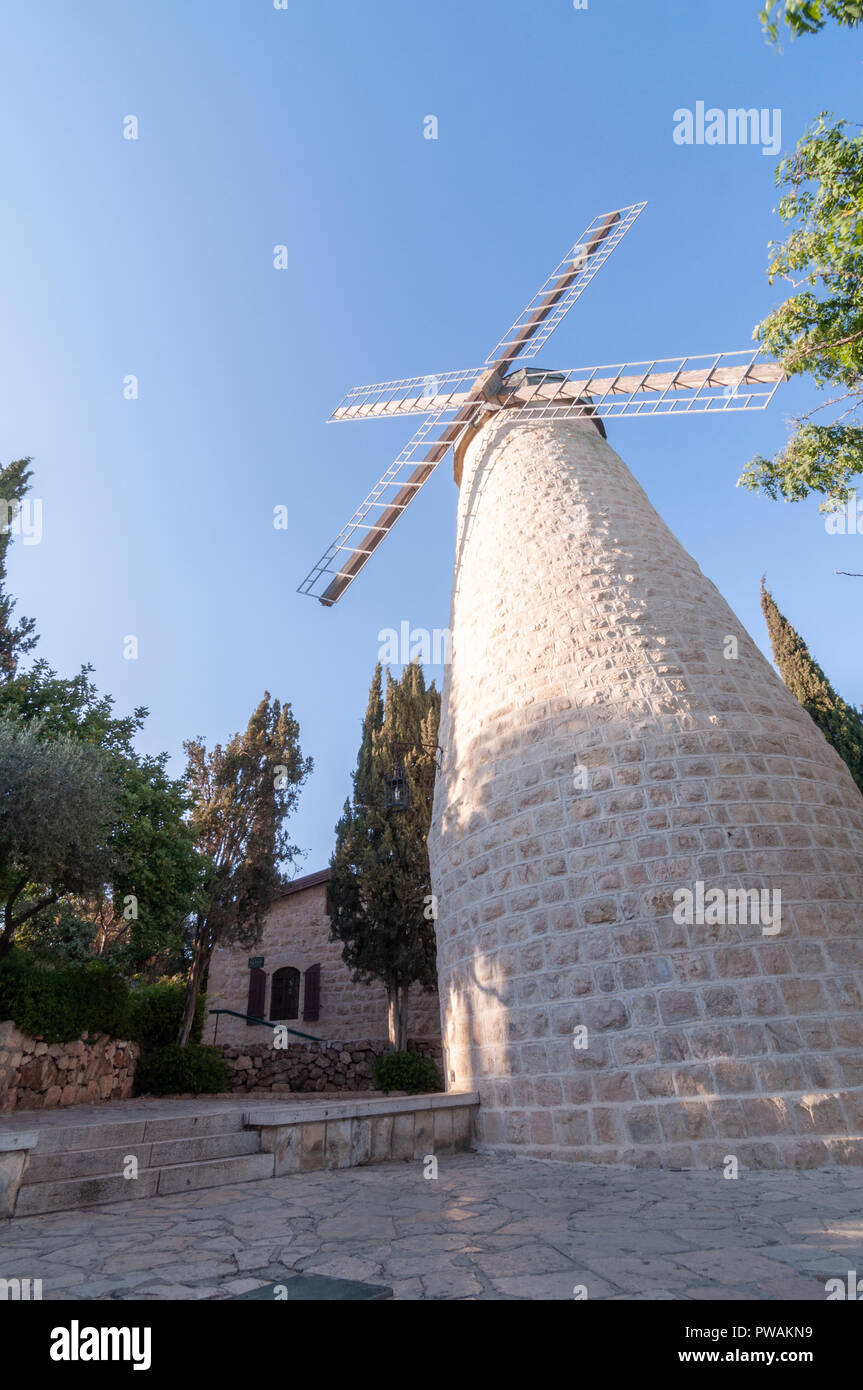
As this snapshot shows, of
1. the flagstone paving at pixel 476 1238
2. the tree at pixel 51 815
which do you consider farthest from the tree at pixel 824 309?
the tree at pixel 51 815

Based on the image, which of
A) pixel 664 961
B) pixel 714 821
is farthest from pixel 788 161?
pixel 664 961

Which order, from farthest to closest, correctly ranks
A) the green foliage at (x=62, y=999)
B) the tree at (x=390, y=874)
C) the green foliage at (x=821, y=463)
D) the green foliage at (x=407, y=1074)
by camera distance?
the tree at (x=390, y=874) < the green foliage at (x=407, y=1074) < the green foliage at (x=62, y=999) < the green foliage at (x=821, y=463)

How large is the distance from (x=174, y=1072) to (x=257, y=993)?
3.93 meters

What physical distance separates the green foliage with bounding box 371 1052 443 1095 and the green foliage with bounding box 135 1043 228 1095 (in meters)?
2.56

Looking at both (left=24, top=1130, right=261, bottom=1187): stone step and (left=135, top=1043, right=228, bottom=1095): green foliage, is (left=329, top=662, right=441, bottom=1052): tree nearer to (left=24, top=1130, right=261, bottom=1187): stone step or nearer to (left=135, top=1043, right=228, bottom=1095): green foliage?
(left=135, top=1043, right=228, bottom=1095): green foliage

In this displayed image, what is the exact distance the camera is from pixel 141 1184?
3.91 meters

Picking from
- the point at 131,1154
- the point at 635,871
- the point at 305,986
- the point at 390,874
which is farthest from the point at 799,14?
the point at 305,986

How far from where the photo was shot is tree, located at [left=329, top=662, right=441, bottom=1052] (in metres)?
11.7

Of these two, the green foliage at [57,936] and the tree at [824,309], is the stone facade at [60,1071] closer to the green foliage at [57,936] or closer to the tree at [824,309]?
the green foliage at [57,936]

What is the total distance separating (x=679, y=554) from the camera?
7863 mm

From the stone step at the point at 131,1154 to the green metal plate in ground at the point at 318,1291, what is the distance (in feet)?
6.49

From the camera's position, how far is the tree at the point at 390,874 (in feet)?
38.3

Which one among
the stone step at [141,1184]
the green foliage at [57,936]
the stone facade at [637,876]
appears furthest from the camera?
the green foliage at [57,936]
